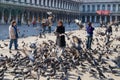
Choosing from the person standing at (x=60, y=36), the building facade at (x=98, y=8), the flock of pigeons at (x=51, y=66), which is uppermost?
the person standing at (x=60, y=36)

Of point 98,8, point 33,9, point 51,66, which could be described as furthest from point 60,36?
point 98,8

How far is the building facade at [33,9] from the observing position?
52822mm

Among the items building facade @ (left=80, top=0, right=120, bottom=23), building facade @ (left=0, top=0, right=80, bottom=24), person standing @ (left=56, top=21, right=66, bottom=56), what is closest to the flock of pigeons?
person standing @ (left=56, top=21, right=66, bottom=56)

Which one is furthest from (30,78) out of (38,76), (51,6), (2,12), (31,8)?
(51,6)

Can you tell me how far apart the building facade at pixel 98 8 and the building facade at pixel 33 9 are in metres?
4.35

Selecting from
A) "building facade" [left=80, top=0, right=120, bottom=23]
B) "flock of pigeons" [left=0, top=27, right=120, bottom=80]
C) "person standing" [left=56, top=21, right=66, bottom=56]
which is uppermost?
"person standing" [left=56, top=21, right=66, bottom=56]

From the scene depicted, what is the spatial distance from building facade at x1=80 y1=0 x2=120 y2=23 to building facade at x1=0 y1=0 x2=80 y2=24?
4.35m

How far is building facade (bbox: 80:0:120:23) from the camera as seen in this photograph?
9211cm

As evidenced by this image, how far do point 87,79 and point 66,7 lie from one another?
78012 mm

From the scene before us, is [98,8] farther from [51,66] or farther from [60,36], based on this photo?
[51,66]

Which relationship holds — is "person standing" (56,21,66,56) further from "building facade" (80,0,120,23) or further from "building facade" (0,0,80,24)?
"building facade" (80,0,120,23)

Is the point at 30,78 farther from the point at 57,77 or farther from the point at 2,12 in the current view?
the point at 2,12

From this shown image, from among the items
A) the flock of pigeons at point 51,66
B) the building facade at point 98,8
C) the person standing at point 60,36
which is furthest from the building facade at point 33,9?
the flock of pigeons at point 51,66

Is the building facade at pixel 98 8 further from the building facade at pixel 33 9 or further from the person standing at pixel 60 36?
the person standing at pixel 60 36
